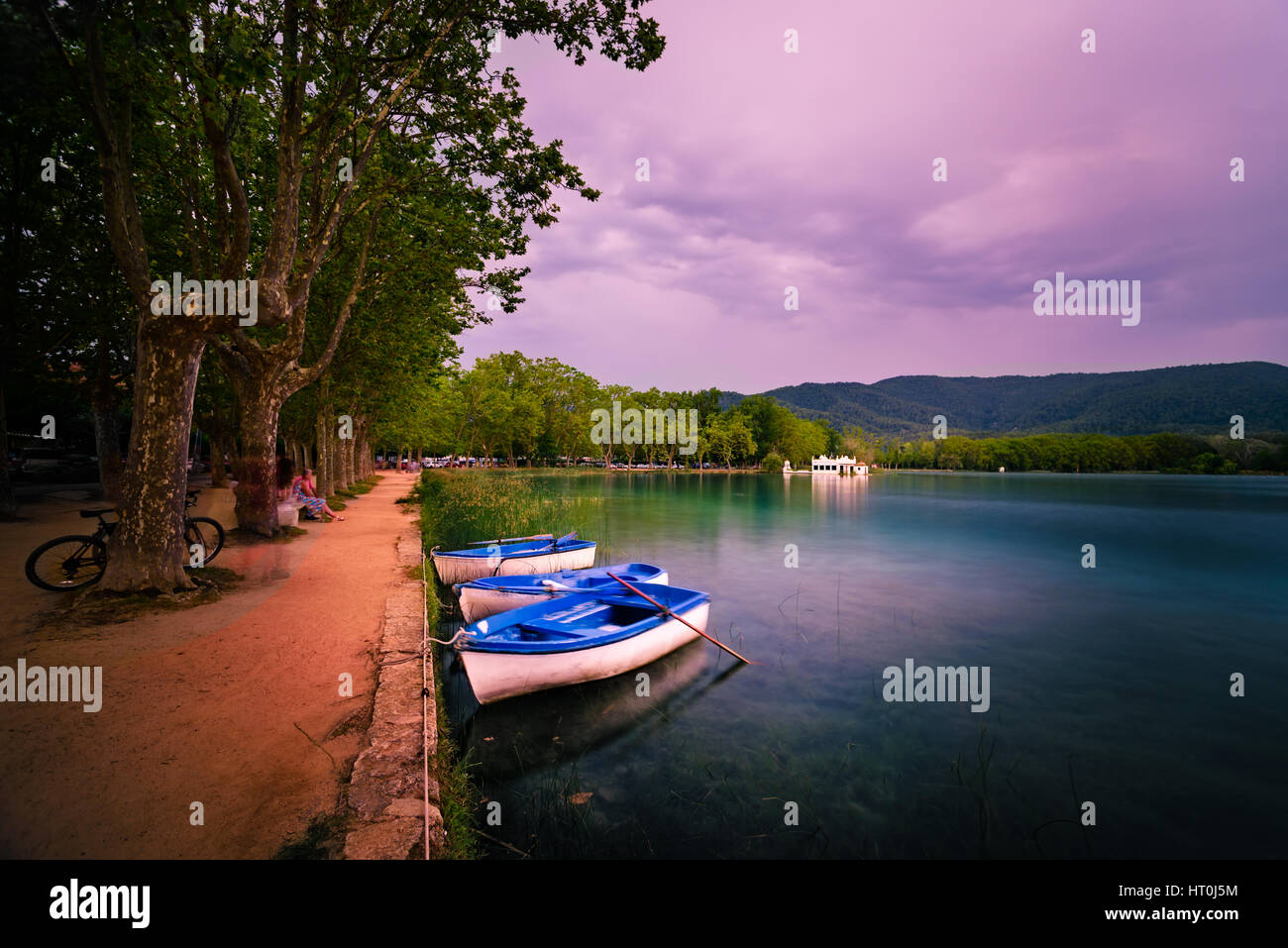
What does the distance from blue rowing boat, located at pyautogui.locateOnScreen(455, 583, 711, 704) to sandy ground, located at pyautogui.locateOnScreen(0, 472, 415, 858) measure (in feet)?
4.94

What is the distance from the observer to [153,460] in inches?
309

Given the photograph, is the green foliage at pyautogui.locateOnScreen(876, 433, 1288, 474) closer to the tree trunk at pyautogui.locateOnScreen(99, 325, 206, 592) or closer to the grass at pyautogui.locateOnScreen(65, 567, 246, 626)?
the grass at pyautogui.locateOnScreen(65, 567, 246, 626)

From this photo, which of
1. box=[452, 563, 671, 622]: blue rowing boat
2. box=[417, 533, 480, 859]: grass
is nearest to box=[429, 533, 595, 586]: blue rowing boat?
box=[452, 563, 671, 622]: blue rowing boat

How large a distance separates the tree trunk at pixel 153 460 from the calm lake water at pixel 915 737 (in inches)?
191

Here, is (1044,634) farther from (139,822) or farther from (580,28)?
(580,28)

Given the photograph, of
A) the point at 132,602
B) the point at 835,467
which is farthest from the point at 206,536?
the point at 835,467

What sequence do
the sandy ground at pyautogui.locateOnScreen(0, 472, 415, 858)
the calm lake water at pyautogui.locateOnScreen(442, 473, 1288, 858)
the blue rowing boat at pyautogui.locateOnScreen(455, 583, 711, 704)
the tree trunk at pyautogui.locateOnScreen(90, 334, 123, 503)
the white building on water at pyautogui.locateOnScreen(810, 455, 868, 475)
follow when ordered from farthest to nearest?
the white building on water at pyautogui.locateOnScreen(810, 455, 868, 475) → the tree trunk at pyautogui.locateOnScreen(90, 334, 123, 503) → the blue rowing boat at pyautogui.locateOnScreen(455, 583, 711, 704) → the calm lake water at pyautogui.locateOnScreen(442, 473, 1288, 858) → the sandy ground at pyautogui.locateOnScreen(0, 472, 415, 858)

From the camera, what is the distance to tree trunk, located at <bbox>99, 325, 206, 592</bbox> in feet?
25.6

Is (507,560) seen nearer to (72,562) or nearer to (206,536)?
(206,536)

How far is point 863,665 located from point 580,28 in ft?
45.4

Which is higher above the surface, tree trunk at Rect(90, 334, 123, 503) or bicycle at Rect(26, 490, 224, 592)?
tree trunk at Rect(90, 334, 123, 503)

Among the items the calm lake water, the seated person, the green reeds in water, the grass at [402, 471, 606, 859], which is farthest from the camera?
the green reeds in water

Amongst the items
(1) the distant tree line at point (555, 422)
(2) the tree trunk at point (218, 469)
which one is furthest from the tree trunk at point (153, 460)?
(1) the distant tree line at point (555, 422)
